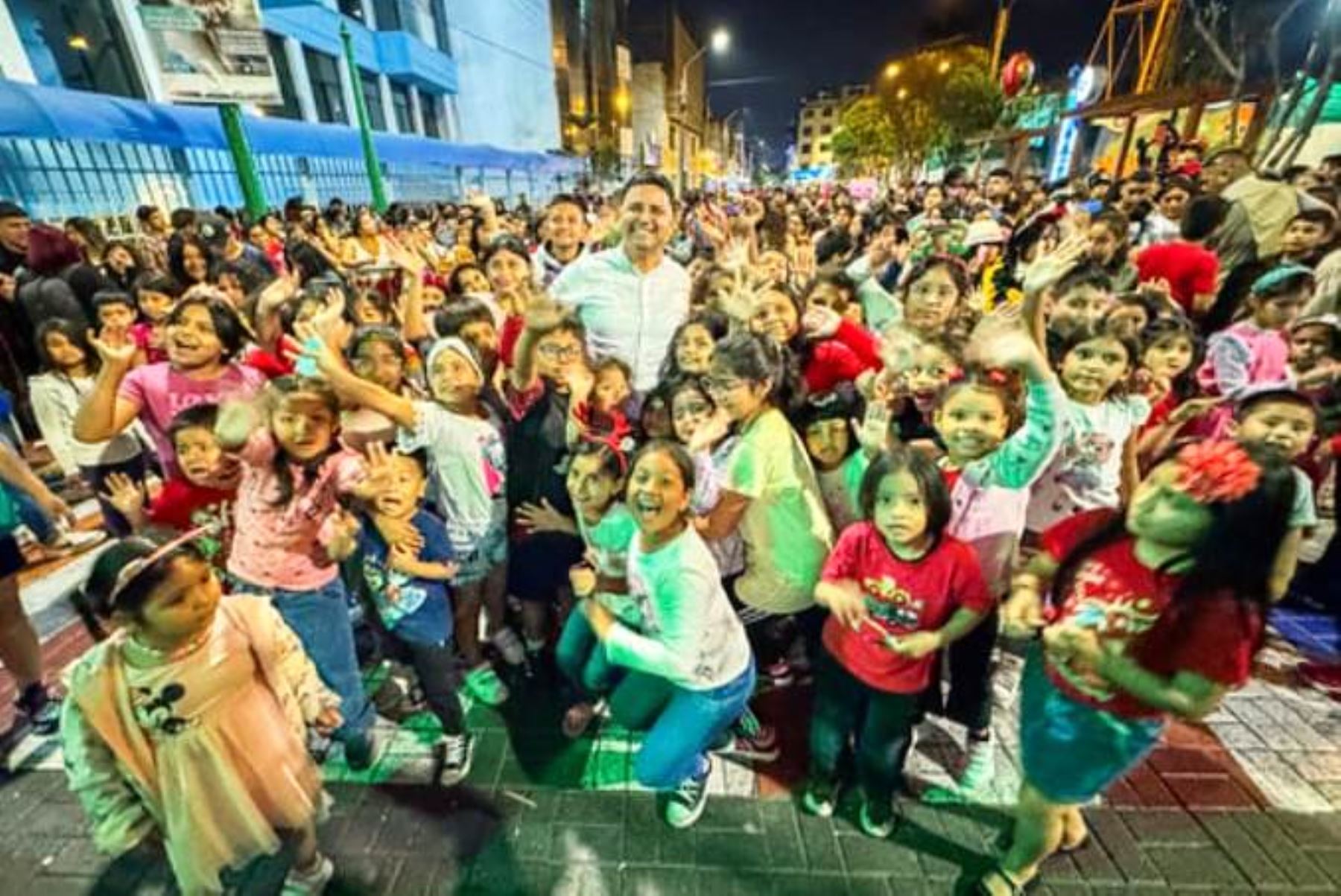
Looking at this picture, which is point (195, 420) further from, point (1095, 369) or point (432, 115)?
point (432, 115)

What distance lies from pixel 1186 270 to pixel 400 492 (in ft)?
19.1

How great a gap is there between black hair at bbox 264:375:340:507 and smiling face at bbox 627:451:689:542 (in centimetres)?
137

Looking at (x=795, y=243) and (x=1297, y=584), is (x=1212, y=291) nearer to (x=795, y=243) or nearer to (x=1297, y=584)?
(x=1297, y=584)

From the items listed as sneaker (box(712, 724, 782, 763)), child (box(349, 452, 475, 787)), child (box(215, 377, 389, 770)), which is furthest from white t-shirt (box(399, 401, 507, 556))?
sneaker (box(712, 724, 782, 763))

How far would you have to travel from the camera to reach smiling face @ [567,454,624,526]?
7.68ft

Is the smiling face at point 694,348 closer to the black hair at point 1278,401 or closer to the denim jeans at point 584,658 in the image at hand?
the denim jeans at point 584,658

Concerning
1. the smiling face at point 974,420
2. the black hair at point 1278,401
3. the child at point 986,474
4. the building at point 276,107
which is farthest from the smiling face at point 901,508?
the building at point 276,107

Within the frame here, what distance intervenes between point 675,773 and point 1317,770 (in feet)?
8.94

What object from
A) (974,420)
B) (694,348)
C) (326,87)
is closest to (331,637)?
(694,348)

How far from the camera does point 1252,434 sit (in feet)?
7.72

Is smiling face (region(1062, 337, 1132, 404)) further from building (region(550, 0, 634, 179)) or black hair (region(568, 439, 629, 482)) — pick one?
building (region(550, 0, 634, 179))

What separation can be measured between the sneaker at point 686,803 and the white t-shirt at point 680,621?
582mm

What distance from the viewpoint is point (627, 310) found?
3350 millimetres

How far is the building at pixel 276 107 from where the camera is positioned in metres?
9.17
